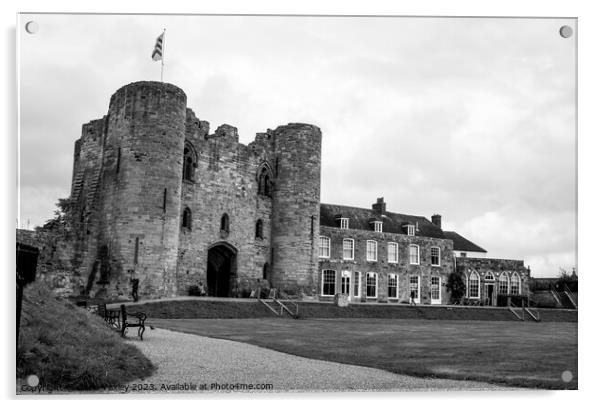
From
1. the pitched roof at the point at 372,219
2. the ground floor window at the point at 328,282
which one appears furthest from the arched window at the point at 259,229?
the pitched roof at the point at 372,219

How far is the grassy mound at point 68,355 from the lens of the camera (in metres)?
8.23

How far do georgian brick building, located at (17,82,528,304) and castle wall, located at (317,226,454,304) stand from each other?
0.23 ft

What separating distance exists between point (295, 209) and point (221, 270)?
183 inches

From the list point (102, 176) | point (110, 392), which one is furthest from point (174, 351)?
point (102, 176)

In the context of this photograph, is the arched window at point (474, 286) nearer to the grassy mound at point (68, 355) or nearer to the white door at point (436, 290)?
the white door at point (436, 290)

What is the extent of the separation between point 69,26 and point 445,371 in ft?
23.3

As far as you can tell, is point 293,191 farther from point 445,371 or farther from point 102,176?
point 445,371

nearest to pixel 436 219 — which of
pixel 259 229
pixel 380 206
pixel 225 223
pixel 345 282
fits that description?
pixel 380 206

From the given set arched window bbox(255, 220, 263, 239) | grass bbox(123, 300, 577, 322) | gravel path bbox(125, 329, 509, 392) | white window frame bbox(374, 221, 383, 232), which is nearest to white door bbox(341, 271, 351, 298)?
white window frame bbox(374, 221, 383, 232)

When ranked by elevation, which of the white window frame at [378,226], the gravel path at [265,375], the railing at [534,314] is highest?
the white window frame at [378,226]

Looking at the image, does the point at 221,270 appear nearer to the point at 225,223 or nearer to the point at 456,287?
the point at 225,223

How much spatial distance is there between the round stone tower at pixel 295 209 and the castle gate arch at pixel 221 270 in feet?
7.30

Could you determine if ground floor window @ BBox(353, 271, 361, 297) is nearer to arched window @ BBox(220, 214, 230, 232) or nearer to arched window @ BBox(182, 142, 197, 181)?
arched window @ BBox(220, 214, 230, 232)

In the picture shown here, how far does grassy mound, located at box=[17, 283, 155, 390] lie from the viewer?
8227mm
